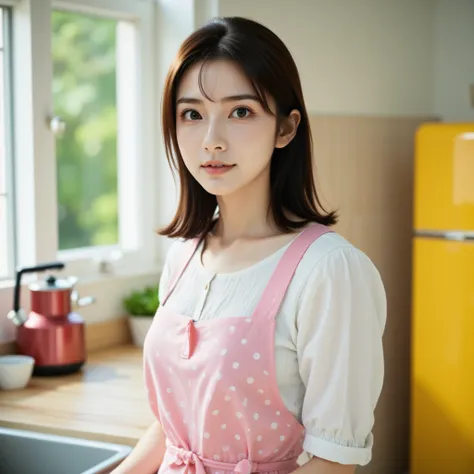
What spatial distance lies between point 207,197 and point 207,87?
0.98ft

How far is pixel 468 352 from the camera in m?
3.18

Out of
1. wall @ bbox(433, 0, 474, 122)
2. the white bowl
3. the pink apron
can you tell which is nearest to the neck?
the pink apron

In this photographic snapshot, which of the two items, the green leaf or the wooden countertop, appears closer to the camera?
the wooden countertop

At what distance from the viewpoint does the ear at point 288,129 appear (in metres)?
1.40

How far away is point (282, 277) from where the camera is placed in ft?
4.30

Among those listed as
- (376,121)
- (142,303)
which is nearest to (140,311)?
(142,303)

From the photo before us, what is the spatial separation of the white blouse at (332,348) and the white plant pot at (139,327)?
4.66ft

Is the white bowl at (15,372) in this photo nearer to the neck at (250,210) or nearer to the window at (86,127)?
the window at (86,127)

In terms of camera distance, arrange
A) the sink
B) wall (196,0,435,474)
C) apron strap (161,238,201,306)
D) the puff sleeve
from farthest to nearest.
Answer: wall (196,0,435,474) < the sink < apron strap (161,238,201,306) < the puff sleeve

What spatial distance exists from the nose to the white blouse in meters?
0.21

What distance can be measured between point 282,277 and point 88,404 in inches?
36.7

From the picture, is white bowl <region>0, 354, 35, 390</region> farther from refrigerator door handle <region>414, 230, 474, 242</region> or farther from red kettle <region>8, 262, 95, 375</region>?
refrigerator door handle <region>414, 230, 474, 242</region>

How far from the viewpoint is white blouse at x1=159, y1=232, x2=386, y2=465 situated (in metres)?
1.24

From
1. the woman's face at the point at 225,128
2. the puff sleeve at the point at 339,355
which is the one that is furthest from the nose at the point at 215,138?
the puff sleeve at the point at 339,355
